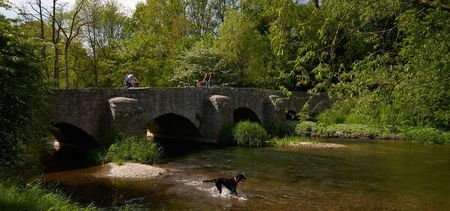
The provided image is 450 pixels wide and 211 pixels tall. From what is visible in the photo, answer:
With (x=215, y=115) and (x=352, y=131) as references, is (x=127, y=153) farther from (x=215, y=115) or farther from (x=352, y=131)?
(x=352, y=131)

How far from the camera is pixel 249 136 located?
23531 millimetres

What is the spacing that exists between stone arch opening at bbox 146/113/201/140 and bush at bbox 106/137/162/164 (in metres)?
→ 6.25

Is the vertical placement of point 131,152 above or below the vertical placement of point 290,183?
above

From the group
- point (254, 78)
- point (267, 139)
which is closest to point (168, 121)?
point (267, 139)

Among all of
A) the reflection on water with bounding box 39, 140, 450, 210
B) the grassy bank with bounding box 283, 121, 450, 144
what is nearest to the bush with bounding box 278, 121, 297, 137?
the grassy bank with bounding box 283, 121, 450, 144

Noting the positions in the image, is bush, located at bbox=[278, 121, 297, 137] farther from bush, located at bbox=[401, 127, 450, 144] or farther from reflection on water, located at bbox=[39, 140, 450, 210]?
reflection on water, located at bbox=[39, 140, 450, 210]

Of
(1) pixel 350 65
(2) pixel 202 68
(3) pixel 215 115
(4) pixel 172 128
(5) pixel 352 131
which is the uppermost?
(2) pixel 202 68

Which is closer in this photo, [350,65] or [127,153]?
[350,65]

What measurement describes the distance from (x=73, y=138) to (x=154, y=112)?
401cm

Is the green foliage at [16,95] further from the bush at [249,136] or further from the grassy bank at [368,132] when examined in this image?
the grassy bank at [368,132]

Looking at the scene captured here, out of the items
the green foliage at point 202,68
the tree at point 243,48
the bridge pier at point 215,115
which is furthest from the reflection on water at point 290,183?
the tree at point 243,48

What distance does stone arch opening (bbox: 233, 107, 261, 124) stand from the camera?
29141 millimetres

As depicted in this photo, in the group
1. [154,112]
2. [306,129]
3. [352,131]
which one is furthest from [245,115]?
[154,112]

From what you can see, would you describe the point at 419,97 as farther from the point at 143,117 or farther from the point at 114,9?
the point at 114,9
